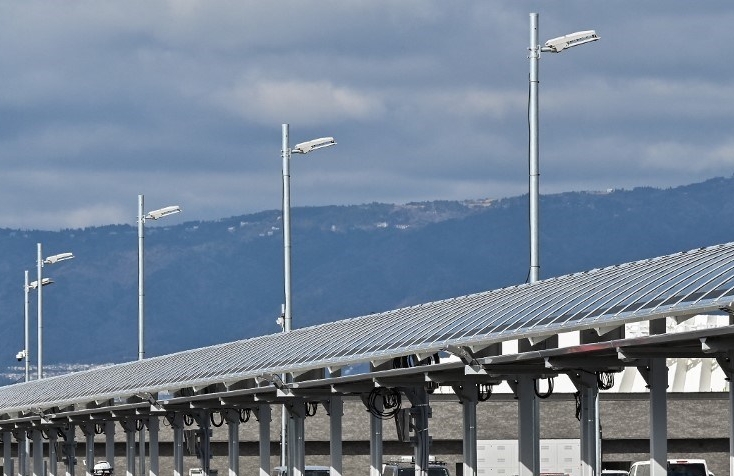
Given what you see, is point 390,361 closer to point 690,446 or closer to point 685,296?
point 685,296

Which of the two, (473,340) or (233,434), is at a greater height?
(473,340)

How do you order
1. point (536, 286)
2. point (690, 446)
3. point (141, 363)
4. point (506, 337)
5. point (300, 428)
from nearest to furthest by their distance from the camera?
point (506, 337) < point (536, 286) < point (300, 428) < point (141, 363) < point (690, 446)

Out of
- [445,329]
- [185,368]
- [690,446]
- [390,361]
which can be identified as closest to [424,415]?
[390,361]

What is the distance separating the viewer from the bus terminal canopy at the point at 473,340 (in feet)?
94.2

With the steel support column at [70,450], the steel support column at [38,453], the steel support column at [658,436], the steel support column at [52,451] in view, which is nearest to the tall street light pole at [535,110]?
the steel support column at [658,436]

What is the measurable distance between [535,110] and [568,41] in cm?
228

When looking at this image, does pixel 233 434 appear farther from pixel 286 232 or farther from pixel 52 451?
pixel 52 451

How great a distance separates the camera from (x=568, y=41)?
45.5 metres

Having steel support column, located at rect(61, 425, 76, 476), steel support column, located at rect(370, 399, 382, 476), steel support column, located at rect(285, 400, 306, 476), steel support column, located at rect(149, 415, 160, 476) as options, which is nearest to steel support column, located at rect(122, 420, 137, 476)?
steel support column, located at rect(61, 425, 76, 476)

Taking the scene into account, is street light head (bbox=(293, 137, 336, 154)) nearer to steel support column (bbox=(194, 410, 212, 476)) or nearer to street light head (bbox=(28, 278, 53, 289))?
steel support column (bbox=(194, 410, 212, 476))

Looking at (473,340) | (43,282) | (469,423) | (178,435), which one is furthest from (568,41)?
(43,282)

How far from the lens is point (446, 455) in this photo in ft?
275

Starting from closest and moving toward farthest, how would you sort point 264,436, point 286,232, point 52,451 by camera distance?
point 264,436, point 286,232, point 52,451

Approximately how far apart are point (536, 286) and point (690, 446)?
43.6 metres
